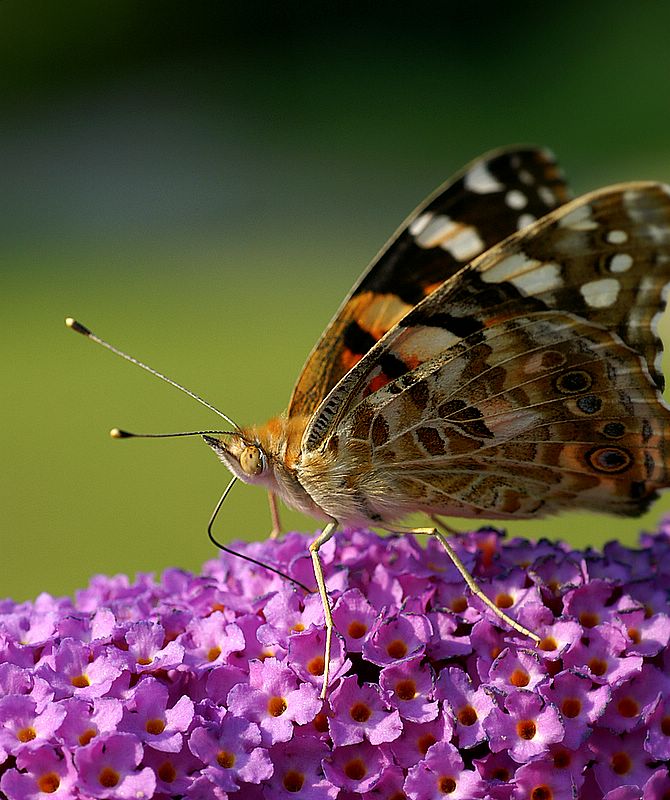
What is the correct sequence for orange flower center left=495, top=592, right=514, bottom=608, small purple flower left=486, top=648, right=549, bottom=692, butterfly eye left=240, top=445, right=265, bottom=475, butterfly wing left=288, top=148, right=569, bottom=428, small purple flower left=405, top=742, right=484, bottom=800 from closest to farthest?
small purple flower left=405, top=742, right=484, bottom=800
small purple flower left=486, top=648, right=549, bottom=692
orange flower center left=495, top=592, right=514, bottom=608
butterfly eye left=240, top=445, right=265, bottom=475
butterfly wing left=288, top=148, right=569, bottom=428

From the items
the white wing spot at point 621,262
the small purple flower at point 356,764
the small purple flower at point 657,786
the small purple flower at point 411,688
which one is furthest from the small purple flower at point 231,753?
the white wing spot at point 621,262

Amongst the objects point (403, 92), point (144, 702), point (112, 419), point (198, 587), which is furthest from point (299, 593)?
point (403, 92)

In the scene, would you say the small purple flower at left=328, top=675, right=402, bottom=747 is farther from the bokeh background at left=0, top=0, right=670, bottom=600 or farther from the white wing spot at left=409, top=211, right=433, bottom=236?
the bokeh background at left=0, top=0, right=670, bottom=600

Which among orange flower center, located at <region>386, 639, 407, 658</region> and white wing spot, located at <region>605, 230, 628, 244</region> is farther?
white wing spot, located at <region>605, 230, 628, 244</region>

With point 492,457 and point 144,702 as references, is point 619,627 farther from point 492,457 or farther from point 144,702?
point 144,702

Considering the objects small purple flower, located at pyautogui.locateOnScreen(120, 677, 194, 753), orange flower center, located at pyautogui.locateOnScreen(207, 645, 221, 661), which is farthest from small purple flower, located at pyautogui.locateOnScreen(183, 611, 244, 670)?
small purple flower, located at pyautogui.locateOnScreen(120, 677, 194, 753)

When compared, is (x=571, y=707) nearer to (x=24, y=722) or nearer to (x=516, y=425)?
(x=516, y=425)

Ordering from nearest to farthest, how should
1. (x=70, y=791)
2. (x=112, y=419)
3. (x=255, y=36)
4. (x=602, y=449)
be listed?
(x=70, y=791) → (x=602, y=449) → (x=112, y=419) → (x=255, y=36)
